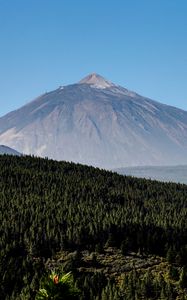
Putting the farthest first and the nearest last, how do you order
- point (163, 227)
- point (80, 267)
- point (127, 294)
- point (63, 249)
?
point (163, 227) → point (63, 249) → point (80, 267) → point (127, 294)

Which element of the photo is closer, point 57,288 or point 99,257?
point 57,288

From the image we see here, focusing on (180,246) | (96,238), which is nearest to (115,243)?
(96,238)

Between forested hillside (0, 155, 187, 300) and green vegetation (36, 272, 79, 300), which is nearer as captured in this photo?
green vegetation (36, 272, 79, 300)

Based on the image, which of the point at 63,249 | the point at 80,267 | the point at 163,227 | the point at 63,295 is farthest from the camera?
the point at 163,227

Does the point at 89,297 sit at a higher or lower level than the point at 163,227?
lower

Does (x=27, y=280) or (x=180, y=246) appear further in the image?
(x=180, y=246)

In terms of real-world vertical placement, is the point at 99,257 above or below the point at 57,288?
below

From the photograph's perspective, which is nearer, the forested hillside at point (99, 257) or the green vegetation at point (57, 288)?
the green vegetation at point (57, 288)

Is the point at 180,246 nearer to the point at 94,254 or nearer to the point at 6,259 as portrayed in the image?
the point at 94,254

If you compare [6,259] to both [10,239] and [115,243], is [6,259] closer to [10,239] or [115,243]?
[10,239]

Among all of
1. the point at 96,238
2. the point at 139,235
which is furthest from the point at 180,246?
the point at 96,238
